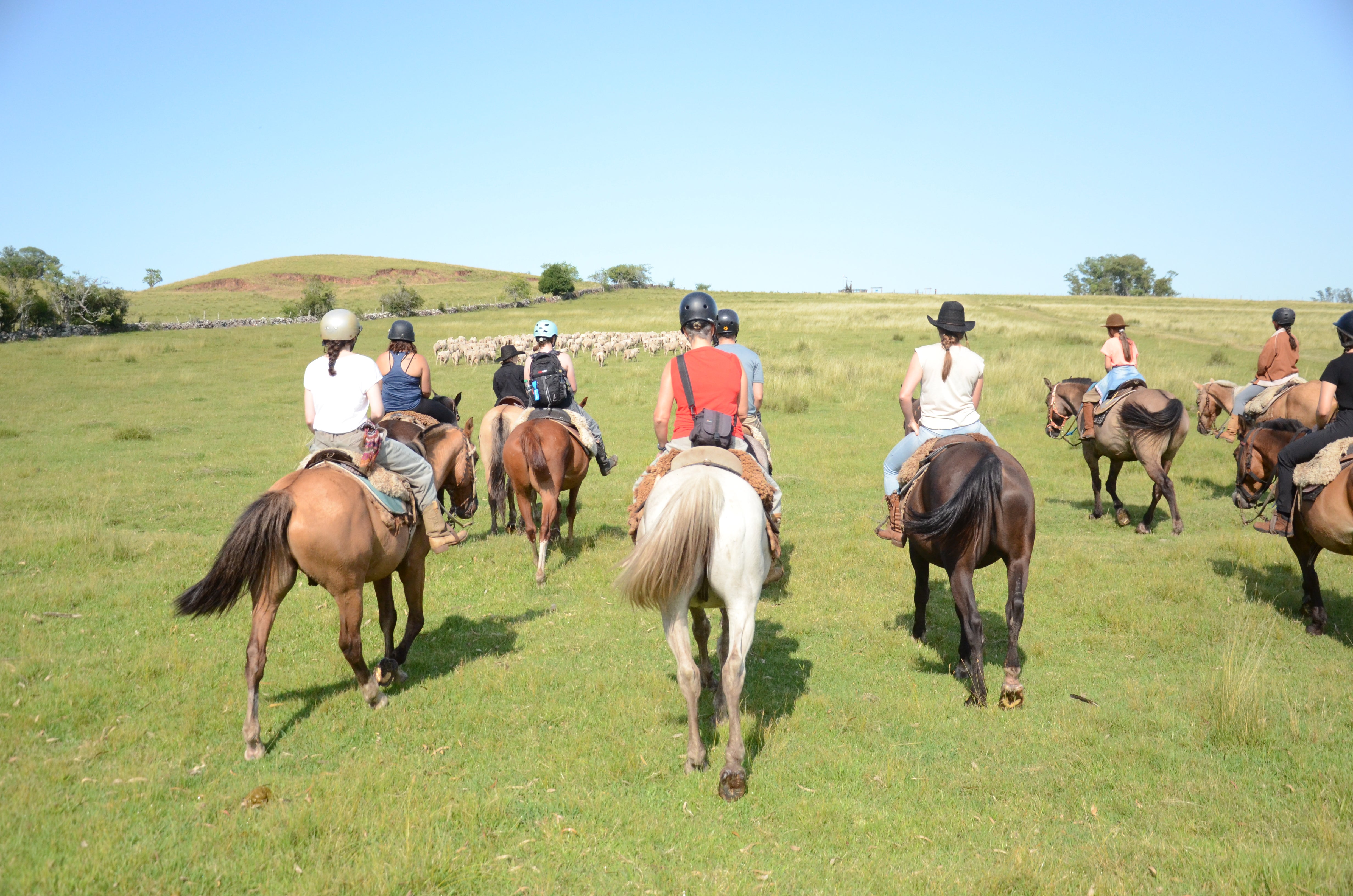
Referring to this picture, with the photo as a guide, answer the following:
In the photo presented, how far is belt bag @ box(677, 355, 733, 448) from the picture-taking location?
5.62 metres

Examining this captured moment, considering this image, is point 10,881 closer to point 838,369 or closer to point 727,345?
point 727,345

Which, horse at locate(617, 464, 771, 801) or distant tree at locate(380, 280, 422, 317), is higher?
distant tree at locate(380, 280, 422, 317)

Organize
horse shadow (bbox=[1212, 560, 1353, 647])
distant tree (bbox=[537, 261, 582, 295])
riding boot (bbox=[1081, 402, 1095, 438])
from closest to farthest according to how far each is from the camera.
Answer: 1. horse shadow (bbox=[1212, 560, 1353, 647])
2. riding boot (bbox=[1081, 402, 1095, 438])
3. distant tree (bbox=[537, 261, 582, 295])

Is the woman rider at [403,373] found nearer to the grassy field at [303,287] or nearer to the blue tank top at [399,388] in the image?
the blue tank top at [399,388]

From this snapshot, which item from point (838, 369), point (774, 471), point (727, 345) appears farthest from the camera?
point (838, 369)

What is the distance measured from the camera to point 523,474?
32.2ft

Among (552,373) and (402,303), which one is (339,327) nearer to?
(552,373)

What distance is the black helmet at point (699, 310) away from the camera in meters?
6.16

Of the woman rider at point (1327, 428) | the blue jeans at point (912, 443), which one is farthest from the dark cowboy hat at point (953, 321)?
the woman rider at point (1327, 428)

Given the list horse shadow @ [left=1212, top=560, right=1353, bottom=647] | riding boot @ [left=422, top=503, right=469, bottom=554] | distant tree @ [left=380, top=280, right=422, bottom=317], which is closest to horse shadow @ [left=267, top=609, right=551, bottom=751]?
riding boot @ [left=422, top=503, right=469, bottom=554]

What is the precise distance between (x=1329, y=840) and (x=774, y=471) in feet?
38.6

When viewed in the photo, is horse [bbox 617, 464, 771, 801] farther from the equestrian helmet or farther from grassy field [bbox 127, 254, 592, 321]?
grassy field [bbox 127, 254, 592, 321]

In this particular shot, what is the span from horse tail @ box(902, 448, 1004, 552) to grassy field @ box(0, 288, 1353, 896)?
131 cm

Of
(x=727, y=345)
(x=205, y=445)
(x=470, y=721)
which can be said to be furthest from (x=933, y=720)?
(x=205, y=445)
